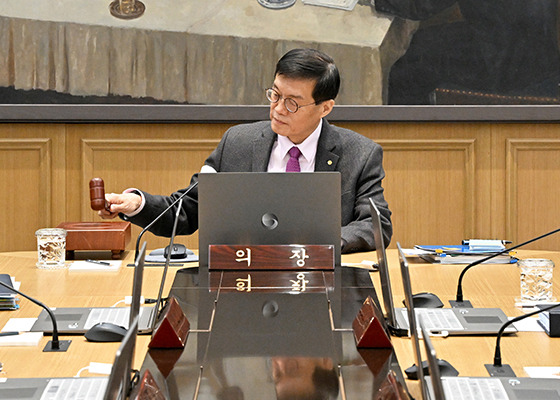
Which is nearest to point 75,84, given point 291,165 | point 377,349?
point 291,165

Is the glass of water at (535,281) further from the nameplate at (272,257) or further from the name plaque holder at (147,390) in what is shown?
the name plaque holder at (147,390)

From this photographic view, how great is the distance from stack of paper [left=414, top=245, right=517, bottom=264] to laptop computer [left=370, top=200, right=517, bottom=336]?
736mm

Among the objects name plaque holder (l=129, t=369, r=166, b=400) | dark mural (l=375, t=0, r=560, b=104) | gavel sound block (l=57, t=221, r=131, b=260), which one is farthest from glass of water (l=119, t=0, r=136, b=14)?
name plaque holder (l=129, t=369, r=166, b=400)

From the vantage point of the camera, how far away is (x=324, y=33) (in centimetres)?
459

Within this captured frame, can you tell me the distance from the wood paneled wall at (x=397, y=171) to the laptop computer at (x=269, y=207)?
218cm

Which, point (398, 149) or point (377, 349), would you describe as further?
point (398, 149)

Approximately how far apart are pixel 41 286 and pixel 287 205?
77 cm

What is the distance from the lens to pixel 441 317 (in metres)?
1.97

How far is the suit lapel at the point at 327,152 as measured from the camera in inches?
126

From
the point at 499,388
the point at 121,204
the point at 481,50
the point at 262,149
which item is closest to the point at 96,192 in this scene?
the point at 121,204

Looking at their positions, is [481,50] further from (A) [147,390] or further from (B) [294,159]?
(A) [147,390]

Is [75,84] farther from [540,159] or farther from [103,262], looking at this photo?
[540,159]

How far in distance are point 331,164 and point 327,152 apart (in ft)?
0.17

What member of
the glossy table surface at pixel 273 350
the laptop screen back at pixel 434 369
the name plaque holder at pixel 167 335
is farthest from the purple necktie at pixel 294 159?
the laptop screen back at pixel 434 369
